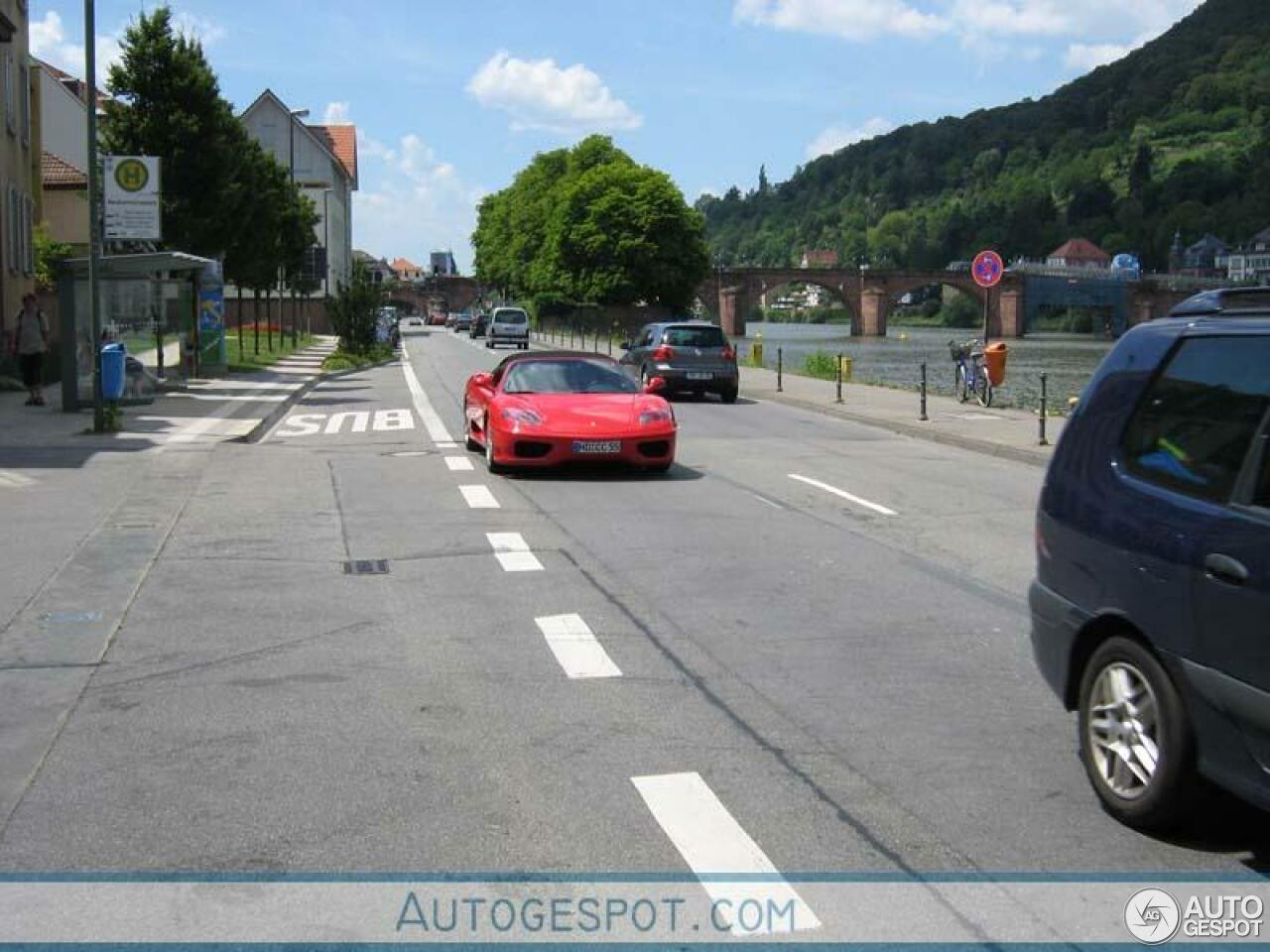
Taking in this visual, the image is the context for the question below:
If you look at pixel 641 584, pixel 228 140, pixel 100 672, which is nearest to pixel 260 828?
pixel 100 672

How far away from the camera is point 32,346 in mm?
24766

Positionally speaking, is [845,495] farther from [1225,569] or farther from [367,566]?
[1225,569]

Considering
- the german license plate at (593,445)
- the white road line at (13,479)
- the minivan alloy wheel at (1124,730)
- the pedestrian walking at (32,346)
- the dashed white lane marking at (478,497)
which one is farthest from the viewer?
the pedestrian walking at (32,346)

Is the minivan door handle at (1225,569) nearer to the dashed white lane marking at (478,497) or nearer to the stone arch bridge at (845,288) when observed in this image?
the dashed white lane marking at (478,497)

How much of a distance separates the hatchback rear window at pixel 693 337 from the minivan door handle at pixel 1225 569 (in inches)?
1025

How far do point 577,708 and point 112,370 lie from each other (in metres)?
18.7

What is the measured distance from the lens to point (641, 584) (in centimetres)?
945

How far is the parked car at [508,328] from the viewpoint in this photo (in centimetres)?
6794

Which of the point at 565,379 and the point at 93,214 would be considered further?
the point at 93,214

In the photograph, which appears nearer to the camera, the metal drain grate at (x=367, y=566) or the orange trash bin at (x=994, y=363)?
the metal drain grate at (x=367, y=566)

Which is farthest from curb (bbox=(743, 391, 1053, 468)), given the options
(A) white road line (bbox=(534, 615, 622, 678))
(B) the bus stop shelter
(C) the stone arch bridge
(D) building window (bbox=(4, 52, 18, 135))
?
(C) the stone arch bridge

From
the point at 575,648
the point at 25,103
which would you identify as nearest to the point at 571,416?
the point at 575,648

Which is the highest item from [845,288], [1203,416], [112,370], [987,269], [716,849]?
[845,288]

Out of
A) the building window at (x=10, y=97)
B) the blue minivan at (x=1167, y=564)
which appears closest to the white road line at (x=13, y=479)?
the blue minivan at (x=1167, y=564)
